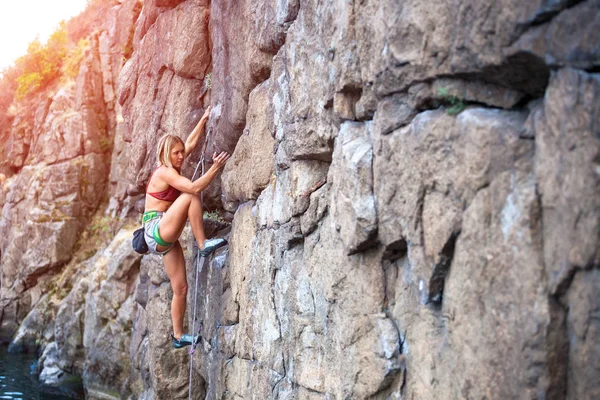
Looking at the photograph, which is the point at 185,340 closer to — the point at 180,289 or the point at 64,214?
the point at 180,289

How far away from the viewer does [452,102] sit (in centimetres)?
324

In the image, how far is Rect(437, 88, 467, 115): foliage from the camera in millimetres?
3184

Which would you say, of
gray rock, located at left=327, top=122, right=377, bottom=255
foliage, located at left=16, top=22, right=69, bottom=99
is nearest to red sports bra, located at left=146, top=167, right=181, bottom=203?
gray rock, located at left=327, top=122, right=377, bottom=255

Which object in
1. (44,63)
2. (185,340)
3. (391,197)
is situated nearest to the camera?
(391,197)

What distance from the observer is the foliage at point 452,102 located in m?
3.18

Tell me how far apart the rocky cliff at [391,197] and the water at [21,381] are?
5861mm

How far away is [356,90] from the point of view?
14.4ft

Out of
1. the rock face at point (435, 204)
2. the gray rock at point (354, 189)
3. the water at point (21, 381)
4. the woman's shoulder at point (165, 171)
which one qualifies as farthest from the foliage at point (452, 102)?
the water at point (21, 381)

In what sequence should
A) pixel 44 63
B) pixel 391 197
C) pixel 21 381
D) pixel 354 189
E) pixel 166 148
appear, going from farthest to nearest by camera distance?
pixel 44 63 < pixel 21 381 < pixel 166 148 < pixel 354 189 < pixel 391 197

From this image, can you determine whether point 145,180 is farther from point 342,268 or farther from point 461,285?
point 461,285

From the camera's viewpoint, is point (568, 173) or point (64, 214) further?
point (64, 214)

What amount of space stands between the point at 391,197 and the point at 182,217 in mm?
4294

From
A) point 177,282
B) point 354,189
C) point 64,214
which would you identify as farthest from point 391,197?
point 64,214

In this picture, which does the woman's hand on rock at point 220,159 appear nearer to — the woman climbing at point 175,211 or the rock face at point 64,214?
the woman climbing at point 175,211
